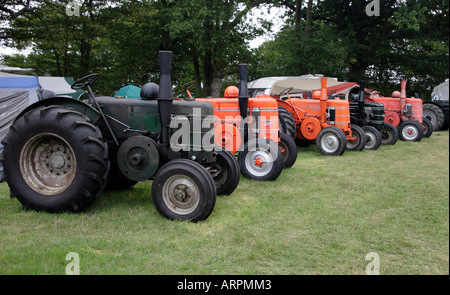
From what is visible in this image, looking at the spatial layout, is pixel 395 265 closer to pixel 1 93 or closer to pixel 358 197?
pixel 358 197

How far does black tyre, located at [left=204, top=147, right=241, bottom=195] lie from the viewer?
17.3 feet

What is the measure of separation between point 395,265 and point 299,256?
75 cm

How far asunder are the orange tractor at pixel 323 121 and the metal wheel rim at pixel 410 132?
11.2ft

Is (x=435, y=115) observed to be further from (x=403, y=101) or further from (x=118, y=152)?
(x=118, y=152)

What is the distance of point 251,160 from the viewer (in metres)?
6.49

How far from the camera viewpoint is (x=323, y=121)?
405 inches

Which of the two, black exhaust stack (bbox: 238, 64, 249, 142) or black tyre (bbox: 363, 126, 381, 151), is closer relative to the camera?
black exhaust stack (bbox: 238, 64, 249, 142)

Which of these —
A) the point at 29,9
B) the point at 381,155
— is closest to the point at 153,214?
the point at 381,155

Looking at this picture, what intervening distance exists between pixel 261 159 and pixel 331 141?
152 inches

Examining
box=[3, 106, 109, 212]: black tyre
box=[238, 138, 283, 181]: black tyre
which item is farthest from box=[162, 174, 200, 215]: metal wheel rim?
box=[238, 138, 283, 181]: black tyre

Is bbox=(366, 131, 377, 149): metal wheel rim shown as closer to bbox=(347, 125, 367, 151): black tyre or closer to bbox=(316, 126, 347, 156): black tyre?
bbox=(347, 125, 367, 151): black tyre

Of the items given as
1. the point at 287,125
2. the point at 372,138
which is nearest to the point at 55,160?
the point at 287,125

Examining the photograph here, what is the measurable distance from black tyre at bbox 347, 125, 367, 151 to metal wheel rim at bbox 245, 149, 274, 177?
192 inches

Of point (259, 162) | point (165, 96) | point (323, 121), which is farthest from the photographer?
point (323, 121)
